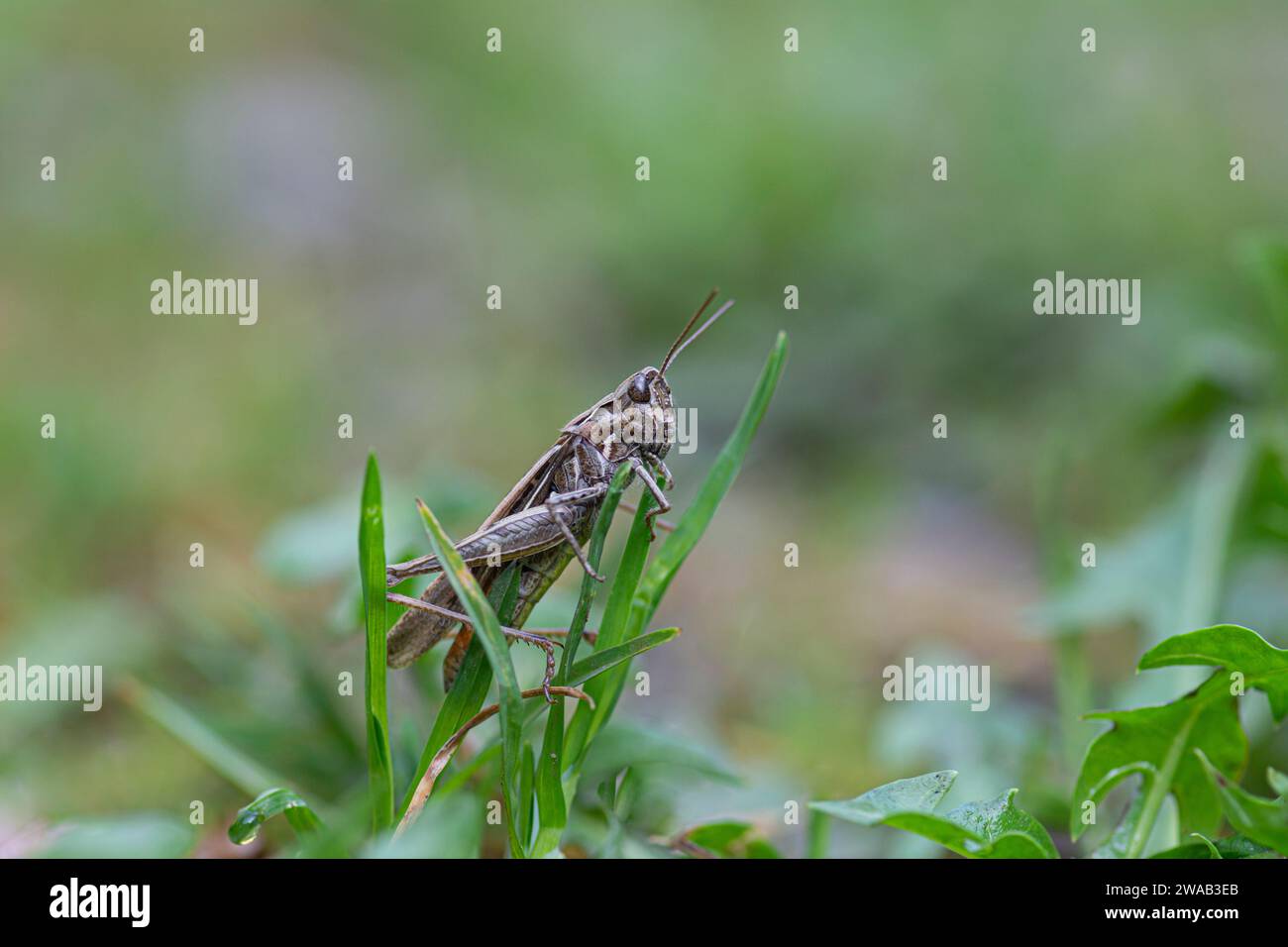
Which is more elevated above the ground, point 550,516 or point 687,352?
point 687,352

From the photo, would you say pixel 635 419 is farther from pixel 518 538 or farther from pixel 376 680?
pixel 376 680

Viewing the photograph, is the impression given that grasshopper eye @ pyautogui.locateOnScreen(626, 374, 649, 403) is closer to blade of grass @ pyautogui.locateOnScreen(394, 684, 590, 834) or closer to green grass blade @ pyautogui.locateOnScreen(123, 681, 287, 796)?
blade of grass @ pyautogui.locateOnScreen(394, 684, 590, 834)

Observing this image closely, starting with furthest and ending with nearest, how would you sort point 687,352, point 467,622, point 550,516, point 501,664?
point 687,352, point 550,516, point 467,622, point 501,664

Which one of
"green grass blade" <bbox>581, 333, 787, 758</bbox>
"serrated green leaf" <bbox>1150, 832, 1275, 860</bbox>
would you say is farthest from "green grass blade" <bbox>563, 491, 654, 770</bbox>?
"serrated green leaf" <bbox>1150, 832, 1275, 860</bbox>

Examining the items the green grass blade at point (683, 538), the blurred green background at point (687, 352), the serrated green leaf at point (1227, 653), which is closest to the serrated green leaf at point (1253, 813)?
the serrated green leaf at point (1227, 653)

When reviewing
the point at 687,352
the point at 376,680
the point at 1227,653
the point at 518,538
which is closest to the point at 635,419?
the point at 518,538

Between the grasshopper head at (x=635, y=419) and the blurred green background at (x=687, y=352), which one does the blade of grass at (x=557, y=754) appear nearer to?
the grasshopper head at (x=635, y=419)
